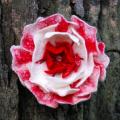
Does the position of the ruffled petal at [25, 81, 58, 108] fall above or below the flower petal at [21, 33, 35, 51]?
below

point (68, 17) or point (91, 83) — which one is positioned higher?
point (68, 17)

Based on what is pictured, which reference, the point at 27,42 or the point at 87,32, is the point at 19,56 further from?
the point at 87,32

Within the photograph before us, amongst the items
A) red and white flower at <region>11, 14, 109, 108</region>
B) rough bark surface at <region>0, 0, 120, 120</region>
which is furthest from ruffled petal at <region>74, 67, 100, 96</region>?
rough bark surface at <region>0, 0, 120, 120</region>

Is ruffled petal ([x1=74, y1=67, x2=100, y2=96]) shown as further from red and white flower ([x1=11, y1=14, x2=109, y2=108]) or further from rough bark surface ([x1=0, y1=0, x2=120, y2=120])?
rough bark surface ([x1=0, y1=0, x2=120, y2=120])

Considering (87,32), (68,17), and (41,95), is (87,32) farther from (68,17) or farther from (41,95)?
(41,95)

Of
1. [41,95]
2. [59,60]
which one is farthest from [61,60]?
[41,95]

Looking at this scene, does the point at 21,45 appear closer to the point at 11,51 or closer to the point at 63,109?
the point at 11,51
